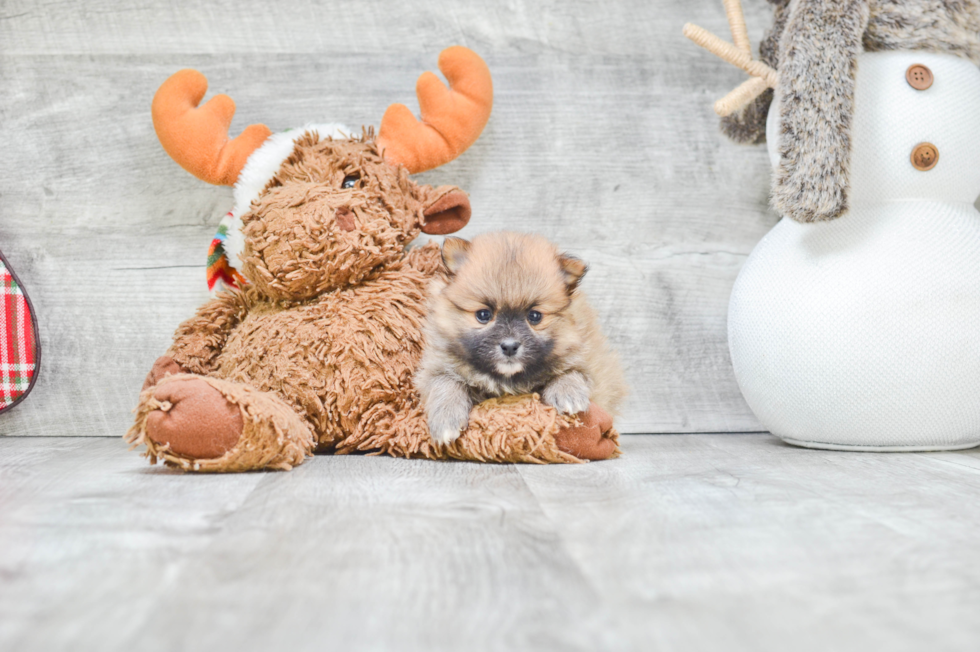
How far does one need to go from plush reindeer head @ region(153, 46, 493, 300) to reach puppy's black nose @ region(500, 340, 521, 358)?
327 mm

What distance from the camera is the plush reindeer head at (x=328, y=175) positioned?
1.36 metres

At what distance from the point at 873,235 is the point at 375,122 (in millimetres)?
1038

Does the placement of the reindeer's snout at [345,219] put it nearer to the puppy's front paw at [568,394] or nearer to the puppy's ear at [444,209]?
the puppy's ear at [444,209]

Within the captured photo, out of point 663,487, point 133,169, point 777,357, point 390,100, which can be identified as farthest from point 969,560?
point 133,169

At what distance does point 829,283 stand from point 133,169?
144 cm

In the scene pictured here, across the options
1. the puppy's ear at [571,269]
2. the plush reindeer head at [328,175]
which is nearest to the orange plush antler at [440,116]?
the plush reindeer head at [328,175]

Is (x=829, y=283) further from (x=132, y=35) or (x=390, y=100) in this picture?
(x=132, y=35)

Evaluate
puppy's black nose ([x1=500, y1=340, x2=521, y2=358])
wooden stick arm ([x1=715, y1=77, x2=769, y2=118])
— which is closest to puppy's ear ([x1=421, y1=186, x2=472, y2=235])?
puppy's black nose ([x1=500, y1=340, x2=521, y2=358])

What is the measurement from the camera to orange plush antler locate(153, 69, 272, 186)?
1.48 metres

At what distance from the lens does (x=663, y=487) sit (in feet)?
3.59

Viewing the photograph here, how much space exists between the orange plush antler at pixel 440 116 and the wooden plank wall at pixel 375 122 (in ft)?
0.65

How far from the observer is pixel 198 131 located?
1.48 meters

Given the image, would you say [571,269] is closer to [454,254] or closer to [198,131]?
[454,254]

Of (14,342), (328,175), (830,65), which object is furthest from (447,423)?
(14,342)
